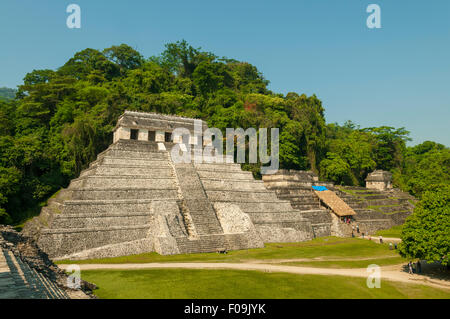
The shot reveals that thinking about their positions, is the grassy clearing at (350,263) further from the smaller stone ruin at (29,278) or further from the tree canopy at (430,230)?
the smaller stone ruin at (29,278)

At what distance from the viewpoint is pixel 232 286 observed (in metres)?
14.7

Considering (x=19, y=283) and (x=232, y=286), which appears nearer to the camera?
(x=19, y=283)

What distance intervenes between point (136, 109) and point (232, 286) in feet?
120

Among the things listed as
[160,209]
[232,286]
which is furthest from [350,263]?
[160,209]

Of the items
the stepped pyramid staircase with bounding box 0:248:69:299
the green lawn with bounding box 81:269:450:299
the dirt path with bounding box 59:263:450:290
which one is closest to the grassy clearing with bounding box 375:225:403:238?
the dirt path with bounding box 59:263:450:290

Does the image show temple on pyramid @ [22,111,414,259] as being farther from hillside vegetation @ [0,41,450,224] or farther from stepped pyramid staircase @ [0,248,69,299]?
stepped pyramid staircase @ [0,248,69,299]

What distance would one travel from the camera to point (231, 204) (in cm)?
2766

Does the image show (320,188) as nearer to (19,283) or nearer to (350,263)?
(350,263)

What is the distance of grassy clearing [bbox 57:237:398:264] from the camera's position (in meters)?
20.5

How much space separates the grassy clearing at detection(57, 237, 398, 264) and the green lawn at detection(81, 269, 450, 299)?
3151mm

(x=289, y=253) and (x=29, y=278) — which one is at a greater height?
(x=29, y=278)

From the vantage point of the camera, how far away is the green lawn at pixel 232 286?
13.6 m

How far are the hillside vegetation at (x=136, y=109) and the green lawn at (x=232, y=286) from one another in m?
19.3
